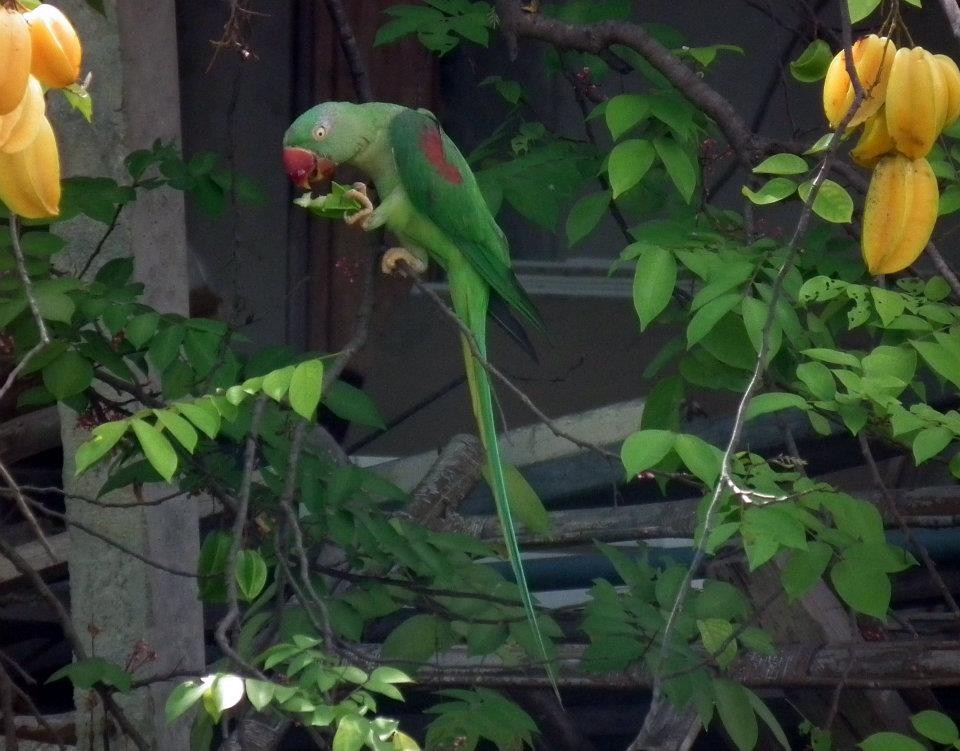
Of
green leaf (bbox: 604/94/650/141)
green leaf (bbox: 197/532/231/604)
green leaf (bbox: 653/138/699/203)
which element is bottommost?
green leaf (bbox: 197/532/231/604)

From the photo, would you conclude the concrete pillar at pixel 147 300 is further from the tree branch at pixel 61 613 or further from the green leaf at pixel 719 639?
the green leaf at pixel 719 639

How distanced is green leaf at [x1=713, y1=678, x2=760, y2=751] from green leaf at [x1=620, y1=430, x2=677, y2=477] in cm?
60

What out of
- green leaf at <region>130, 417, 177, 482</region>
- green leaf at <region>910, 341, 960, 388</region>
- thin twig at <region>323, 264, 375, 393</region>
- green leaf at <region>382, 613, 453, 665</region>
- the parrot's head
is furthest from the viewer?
the parrot's head

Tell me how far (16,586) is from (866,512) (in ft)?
7.20

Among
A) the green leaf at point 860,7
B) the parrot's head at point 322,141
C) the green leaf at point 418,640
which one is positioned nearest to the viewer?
the green leaf at point 860,7

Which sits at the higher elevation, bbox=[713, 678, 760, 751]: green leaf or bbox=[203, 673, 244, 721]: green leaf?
bbox=[203, 673, 244, 721]: green leaf

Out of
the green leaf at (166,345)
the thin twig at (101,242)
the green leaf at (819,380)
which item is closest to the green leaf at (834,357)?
the green leaf at (819,380)

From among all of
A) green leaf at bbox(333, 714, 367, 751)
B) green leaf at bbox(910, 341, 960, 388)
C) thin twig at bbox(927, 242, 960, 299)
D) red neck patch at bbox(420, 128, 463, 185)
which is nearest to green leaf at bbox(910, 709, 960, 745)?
green leaf at bbox(910, 341, 960, 388)

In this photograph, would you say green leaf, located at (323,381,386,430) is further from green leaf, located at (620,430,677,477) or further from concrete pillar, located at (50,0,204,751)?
green leaf, located at (620,430,677,477)

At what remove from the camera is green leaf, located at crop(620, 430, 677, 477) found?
5.22 feet

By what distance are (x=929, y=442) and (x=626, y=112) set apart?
75cm

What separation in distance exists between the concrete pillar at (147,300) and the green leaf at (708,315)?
1.26 metres

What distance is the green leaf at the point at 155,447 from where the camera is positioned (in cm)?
153

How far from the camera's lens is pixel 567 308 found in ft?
14.3
